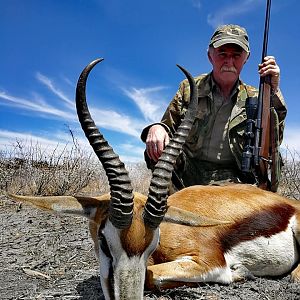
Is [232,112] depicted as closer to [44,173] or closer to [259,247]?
[259,247]

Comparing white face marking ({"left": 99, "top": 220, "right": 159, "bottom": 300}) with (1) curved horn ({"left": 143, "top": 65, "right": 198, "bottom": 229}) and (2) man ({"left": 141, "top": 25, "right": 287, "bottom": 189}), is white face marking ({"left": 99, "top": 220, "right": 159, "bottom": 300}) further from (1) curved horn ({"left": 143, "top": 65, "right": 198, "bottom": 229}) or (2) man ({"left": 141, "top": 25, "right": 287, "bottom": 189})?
(2) man ({"left": 141, "top": 25, "right": 287, "bottom": 189})

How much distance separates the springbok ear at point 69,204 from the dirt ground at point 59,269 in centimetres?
73

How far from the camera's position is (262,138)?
5570 millimetres

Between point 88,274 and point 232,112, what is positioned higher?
point 232,112

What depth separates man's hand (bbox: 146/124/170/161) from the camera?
205 inches

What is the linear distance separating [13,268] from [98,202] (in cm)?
194

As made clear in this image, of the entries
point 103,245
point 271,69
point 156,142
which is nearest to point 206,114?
point 271,69

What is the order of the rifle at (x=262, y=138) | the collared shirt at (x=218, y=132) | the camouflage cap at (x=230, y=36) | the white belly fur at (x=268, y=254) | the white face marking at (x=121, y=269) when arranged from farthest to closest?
1. the collared shirt at (x=218, y=132)
2. the camouflage cap at (x=230, y=36)
3. the rifle at (x=262, y=138)
4. the white belly fur at (x=268, y=254)
5. the white face marking at (x=121, y=269)

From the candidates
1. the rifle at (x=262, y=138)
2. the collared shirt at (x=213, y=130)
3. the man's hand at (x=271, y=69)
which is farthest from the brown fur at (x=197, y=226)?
the man's hand at (x=271, y=69)

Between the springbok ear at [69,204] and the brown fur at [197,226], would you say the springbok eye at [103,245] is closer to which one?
the brown fur at [197,226]

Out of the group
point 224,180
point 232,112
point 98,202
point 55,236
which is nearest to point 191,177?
point 224,180

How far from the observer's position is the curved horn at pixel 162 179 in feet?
10.3

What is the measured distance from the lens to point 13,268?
4.75m

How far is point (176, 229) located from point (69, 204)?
1116 mm
